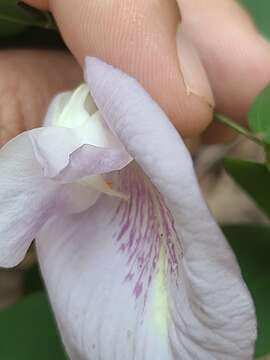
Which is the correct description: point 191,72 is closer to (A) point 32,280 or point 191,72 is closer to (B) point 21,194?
(B) point 21,194

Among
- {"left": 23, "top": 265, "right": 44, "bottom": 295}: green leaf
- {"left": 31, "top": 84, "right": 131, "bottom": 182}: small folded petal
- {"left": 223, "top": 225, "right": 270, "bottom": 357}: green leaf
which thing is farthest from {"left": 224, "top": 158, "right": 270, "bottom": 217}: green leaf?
{"left": 23, "top": 265, "right": 44, "bottom": 295}: green leaf

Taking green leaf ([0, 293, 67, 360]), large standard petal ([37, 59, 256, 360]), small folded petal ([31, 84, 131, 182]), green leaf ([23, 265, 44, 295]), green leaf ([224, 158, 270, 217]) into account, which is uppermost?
small folded petal ([31, 84, 131, 182])

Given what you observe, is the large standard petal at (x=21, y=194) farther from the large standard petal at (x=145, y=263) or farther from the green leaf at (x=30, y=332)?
the green leaf at (x=30, y=332)

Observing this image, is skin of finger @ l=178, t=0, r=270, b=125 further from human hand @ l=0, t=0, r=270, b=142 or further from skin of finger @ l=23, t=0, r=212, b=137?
skin of finger @ l=23, t=0, r=212, b=137

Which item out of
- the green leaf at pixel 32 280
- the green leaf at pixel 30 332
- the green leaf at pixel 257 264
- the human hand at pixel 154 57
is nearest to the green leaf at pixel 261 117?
the human hand at pixel 154 57

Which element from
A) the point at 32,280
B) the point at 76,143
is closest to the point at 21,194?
the point at 76,143

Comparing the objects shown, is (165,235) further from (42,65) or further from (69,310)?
(42,65)
